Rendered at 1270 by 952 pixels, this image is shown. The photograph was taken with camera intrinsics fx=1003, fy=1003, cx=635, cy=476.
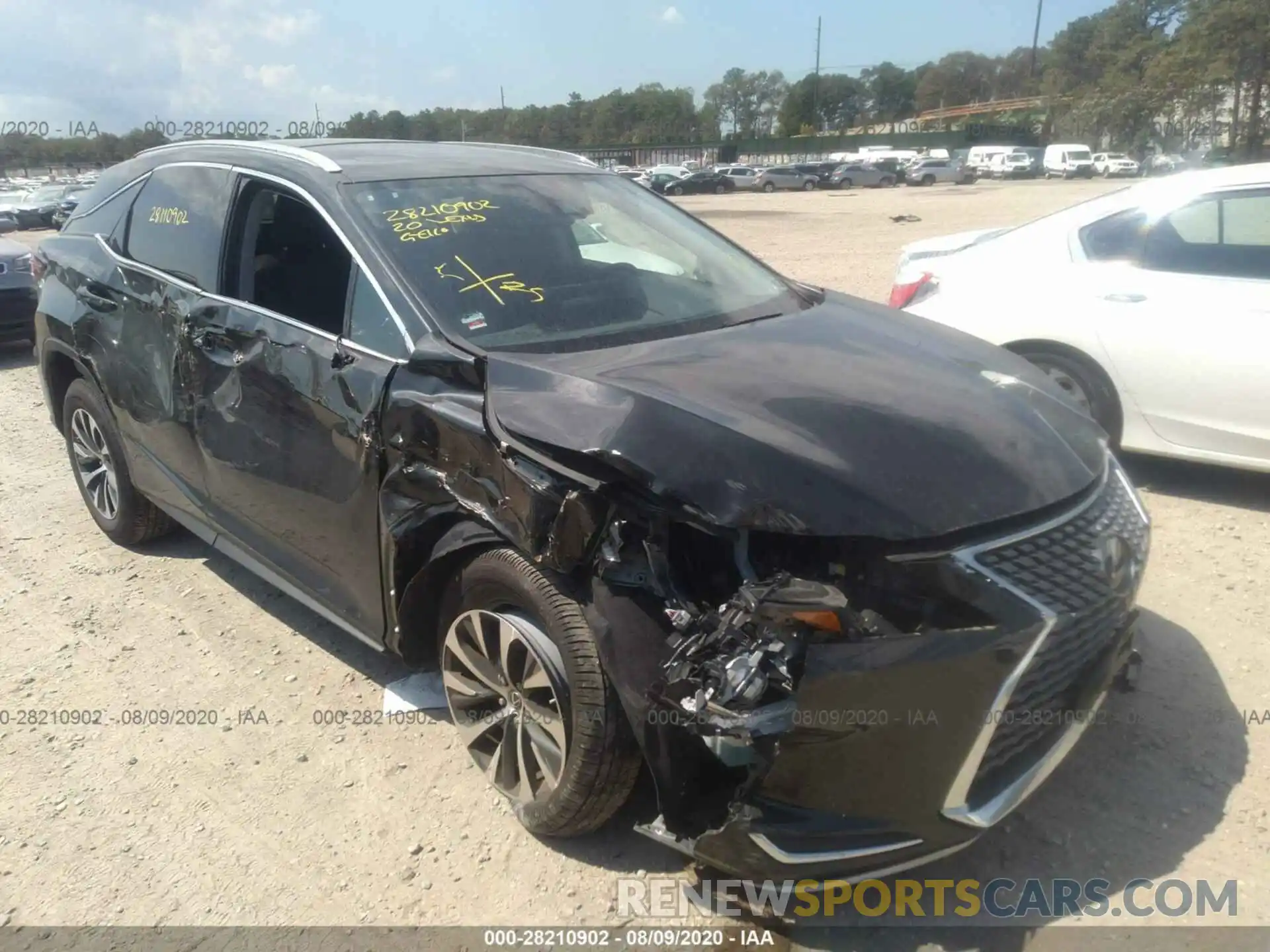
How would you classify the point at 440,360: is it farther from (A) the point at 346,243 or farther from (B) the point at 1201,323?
(B) the point at 1201,323

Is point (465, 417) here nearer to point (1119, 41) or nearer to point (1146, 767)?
point (1146, 767)

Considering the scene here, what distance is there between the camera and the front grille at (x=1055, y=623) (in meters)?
2.31

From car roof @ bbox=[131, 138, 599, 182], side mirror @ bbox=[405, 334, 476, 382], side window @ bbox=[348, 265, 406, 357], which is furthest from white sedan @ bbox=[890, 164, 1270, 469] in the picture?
side window @ bbox=[348, 265, 406, 357]

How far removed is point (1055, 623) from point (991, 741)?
308mm

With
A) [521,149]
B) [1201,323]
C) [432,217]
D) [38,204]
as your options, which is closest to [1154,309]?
[1201,323]

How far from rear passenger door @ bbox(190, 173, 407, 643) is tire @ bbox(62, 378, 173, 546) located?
104cm

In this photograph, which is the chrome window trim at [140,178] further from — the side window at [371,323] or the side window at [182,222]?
the side window at [371,323]

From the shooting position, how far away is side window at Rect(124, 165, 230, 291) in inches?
153

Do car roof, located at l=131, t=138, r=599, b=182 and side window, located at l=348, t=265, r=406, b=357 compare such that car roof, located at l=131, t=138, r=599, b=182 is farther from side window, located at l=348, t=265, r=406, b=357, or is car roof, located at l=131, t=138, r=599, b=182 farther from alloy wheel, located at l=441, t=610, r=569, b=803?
alloy wheel, located at l=441, t=610, r=569, b=803

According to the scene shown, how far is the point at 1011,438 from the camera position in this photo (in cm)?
268

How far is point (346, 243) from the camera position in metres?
3.26

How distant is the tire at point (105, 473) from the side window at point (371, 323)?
1.99 metres

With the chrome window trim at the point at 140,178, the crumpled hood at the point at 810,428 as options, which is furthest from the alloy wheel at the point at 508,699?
the chrome window trim at the point at 140,178

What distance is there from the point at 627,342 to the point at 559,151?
78.7 inches
